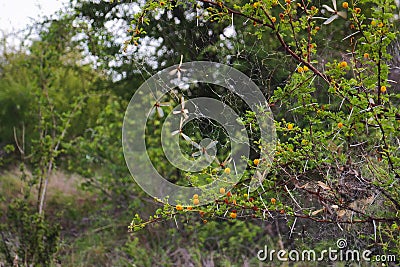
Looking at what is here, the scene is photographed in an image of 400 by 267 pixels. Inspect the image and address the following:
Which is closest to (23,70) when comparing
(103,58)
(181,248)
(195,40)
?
(103,58)

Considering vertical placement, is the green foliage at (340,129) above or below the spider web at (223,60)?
below

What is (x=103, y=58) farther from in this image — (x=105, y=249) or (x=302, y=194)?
(x=302, y=194)

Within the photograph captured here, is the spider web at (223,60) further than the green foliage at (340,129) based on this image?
Yes

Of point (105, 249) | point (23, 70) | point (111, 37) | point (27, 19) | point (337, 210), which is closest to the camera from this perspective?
point (337, 210)

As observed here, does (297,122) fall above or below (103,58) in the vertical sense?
below

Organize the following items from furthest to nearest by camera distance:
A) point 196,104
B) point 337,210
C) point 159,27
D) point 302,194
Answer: point 159,27
point 196,104
point 302,194
point 337,210

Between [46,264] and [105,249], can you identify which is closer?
[46,264]

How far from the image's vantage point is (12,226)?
3447 millimetres

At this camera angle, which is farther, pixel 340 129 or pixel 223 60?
pixel 223 60

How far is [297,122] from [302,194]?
1.13 feet

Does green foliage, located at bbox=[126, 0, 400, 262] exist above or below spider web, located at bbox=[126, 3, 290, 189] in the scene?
below

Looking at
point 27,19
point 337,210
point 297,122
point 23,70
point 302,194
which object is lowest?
point 337,210

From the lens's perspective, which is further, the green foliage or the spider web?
the spider web

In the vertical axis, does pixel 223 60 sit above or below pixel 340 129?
above
